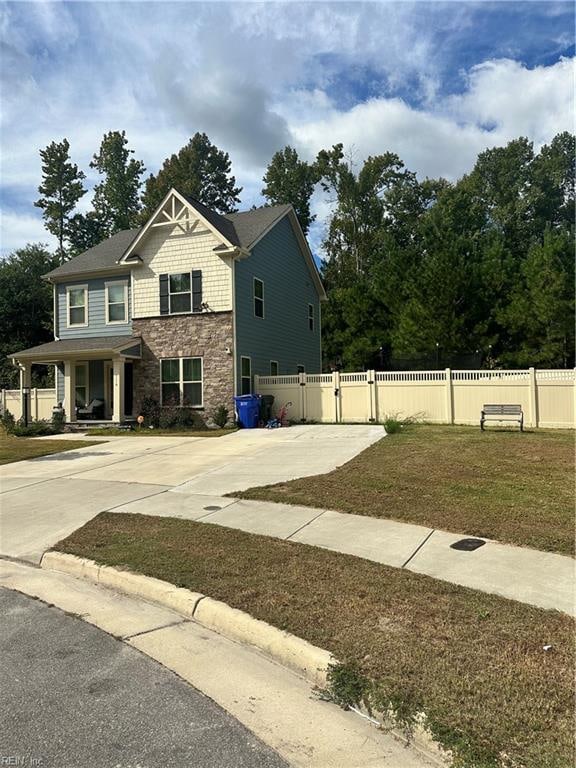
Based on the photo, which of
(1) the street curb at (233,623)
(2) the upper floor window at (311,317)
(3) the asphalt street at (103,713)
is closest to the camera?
(3) the asphalt street at (103,713)

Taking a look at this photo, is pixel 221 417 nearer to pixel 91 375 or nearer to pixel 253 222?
pixel 91 375

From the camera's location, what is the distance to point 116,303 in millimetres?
22375

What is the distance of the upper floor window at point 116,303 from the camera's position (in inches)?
870

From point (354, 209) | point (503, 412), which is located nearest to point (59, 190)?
point (354, 209)

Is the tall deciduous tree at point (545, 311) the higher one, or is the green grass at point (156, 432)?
the tall deciduous tree at point (545, 311)

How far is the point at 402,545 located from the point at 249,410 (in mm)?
13294

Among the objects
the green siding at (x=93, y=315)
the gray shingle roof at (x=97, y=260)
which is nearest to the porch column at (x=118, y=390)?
the green siding at (x=93, y=315)

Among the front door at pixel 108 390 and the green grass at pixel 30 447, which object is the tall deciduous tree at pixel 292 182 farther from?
the green grass at pixel 30 447

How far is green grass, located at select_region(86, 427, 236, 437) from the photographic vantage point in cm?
1800

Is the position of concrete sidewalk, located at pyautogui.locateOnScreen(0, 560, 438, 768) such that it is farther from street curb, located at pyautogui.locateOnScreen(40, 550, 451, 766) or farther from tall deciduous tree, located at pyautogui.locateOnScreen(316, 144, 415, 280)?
tall deciduous tree, located at pyautogui.locateOnScreen(316, 144, 415, 280)

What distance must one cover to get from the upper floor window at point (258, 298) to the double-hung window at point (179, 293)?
2606mm

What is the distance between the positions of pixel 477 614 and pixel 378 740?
4.91 ft

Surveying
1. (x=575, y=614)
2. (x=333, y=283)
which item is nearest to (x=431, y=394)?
(x=575, y=614)

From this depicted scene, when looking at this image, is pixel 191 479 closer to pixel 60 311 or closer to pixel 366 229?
pixel 60 311
